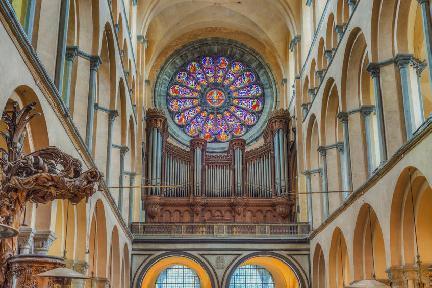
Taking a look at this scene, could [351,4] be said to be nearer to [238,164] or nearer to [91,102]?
[91,102]

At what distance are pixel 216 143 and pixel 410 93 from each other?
21404 millimetres

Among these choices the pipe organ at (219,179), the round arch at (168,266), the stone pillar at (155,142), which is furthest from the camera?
the stone pillar at (155,142)

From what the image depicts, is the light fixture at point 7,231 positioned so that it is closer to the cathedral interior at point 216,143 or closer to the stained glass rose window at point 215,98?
the cathedral interior at point 216,143

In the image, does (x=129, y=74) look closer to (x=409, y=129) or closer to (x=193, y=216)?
(x=193, y=216)

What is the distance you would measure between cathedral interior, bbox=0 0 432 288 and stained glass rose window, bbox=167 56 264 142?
0.09m

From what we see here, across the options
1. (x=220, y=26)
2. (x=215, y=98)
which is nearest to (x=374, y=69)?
(x=215, y=98)

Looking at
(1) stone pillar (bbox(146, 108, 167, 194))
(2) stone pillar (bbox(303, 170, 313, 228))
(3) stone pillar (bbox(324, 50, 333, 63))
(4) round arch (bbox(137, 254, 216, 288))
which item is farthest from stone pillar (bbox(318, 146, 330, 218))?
(1) stone pillar (bbox(146, 108, 167, 194))

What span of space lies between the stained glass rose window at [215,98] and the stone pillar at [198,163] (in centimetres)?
340

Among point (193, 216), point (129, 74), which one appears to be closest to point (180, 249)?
point (193, 216)

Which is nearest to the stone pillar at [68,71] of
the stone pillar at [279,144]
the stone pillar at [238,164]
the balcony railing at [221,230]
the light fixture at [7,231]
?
the light fixture at [7,231]

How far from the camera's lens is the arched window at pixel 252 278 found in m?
36.4

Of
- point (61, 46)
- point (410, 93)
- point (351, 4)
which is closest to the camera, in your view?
point (61, 46)

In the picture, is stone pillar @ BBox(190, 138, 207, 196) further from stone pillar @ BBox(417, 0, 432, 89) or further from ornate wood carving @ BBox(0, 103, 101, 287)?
ornate wood carving @ BBox(0, 103, 101, 287)

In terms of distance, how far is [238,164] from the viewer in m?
35.3
